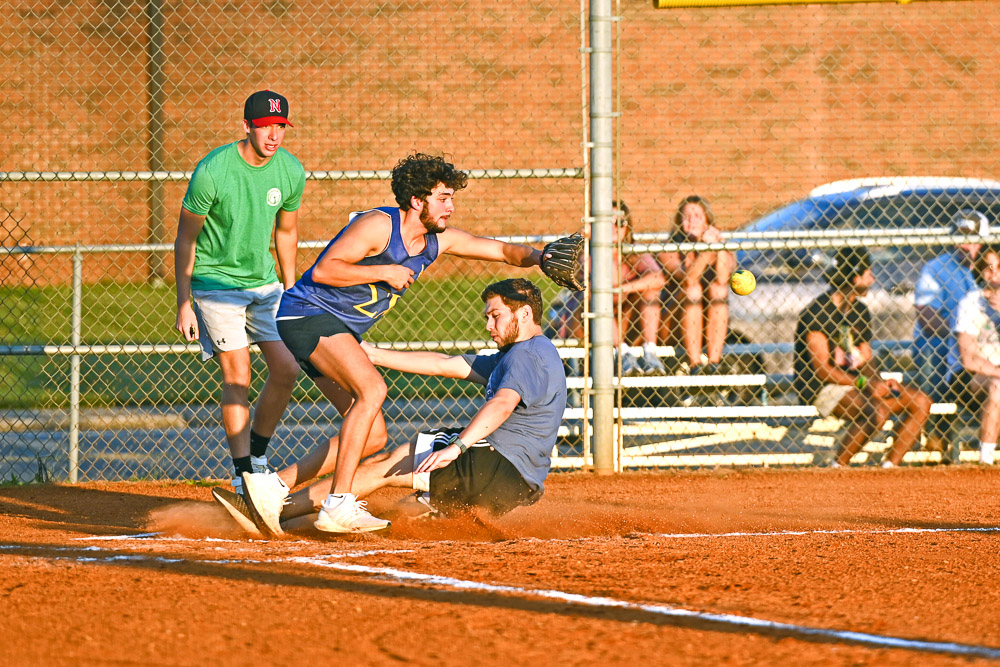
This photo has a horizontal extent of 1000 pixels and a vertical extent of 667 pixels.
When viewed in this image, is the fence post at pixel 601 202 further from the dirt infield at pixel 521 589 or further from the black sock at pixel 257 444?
the black sock at pixel 257 444

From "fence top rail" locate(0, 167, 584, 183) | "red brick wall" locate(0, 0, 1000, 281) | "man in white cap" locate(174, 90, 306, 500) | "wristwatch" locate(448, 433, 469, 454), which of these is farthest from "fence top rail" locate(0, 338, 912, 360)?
"red brick wall" locate(0, 0, 1000, 281)

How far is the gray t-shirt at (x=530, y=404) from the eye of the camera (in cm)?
518

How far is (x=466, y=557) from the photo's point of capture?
4.46 metres

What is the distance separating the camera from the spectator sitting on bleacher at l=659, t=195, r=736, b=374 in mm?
8109

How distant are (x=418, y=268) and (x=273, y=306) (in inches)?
40.9

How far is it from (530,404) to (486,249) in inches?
31.0

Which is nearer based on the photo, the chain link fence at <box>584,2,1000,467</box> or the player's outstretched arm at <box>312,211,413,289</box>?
the player's outstretched arm at <box>312,211,413,289</box>

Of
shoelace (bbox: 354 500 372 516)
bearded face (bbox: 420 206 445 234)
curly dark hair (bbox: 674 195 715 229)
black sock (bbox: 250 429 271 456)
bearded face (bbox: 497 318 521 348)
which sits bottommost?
shoelace (bbox: 354 500 372 516)

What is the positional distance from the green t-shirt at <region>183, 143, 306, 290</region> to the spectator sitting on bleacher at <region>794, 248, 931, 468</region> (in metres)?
4.10

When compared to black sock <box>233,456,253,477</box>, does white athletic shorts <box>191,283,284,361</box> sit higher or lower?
higher

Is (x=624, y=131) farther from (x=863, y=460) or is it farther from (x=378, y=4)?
(x=863, y=460)

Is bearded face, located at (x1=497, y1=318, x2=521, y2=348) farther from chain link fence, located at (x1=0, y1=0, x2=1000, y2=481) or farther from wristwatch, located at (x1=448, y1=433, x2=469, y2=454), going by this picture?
chain link fence, located at (x1=0, y1=0, x2=1000, y2=481)

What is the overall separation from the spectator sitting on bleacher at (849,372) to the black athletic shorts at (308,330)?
161 inches

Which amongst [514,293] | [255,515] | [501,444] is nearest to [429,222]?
[514,293]
